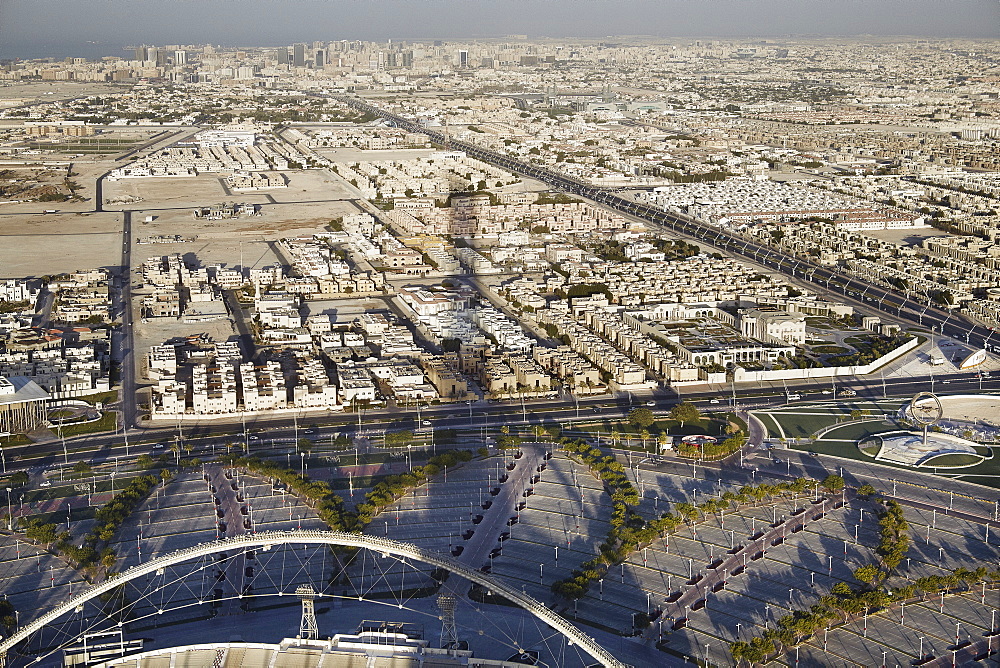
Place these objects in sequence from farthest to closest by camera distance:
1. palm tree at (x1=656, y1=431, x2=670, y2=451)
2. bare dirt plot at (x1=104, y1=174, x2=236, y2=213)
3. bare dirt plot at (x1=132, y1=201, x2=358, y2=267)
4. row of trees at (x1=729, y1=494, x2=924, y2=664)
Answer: bare dirt plot at (x1=104, y1=174, x2=236, y2=213) → bare dirt plot at (x1=132, y1=201, x2=358, y2=267) → palm tree at (x1=656, y1=431, x2=670, y2=451) → row of trees at (x1=729, y1=494, x2=924, y2=664)

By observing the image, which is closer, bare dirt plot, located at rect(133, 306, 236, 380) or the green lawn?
the green lawn

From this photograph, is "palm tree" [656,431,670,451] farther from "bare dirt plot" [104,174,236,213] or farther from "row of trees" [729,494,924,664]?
"bare dirt plot" [104,174,236,213]

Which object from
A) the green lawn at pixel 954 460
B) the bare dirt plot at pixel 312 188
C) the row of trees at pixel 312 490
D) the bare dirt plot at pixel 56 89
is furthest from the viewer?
the bare dirt plot at pixel 56 89

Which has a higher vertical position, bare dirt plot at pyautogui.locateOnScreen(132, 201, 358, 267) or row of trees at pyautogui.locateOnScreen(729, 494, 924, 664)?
row of trees at pyautogui.locateOnScreen(729, 494, 924, 664)

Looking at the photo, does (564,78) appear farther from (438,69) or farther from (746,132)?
(746,132)

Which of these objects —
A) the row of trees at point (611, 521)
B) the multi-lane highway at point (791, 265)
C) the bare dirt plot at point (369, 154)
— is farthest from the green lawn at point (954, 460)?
the bare dirt plot at point (369, 154)

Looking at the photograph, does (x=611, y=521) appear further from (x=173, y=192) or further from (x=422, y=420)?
(x=173, y=192)

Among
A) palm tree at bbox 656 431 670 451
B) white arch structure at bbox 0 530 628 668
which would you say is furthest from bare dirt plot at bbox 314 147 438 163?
white arch structure at bbox 0 530 628 668

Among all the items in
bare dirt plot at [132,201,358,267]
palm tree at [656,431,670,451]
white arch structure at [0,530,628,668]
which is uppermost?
white arch structure at [0,530,628,668]

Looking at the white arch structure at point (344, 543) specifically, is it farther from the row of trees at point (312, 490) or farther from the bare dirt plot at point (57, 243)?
the bare dirt plot at point (57, 243)
